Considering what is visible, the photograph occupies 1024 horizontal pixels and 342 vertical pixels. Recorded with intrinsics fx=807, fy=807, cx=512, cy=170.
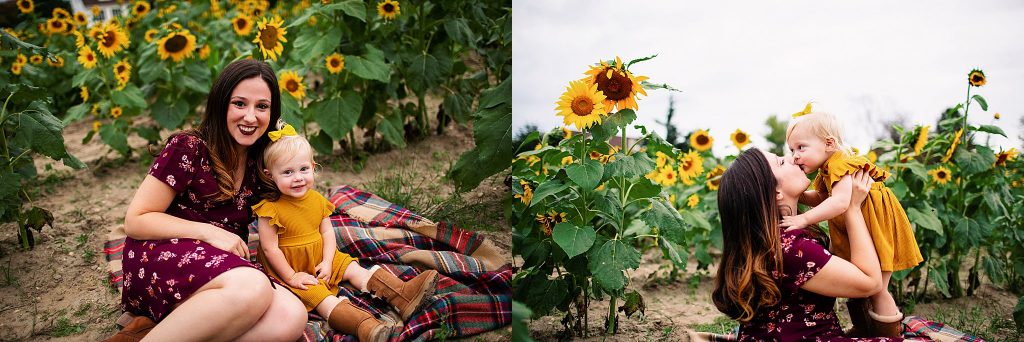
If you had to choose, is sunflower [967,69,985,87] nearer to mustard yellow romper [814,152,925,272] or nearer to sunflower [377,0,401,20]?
mustard yellow romper [814,152,925,272]

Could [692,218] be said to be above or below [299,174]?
below

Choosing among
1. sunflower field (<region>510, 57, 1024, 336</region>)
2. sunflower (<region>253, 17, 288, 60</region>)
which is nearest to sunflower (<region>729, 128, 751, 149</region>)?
sunflower field (<region>510, 57, 1024, 336</region>)

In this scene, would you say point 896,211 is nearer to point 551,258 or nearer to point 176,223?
point 551,258

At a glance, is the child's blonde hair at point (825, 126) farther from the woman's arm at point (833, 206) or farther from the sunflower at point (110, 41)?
the sunflower at point (110, 41)

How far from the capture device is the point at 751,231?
7.91 ft

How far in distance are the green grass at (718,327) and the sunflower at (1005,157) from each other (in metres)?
1.26

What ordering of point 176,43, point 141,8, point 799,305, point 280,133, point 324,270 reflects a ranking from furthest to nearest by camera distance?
point 141,8
point 176,43
point 324,270
point 280,133
point 799,305

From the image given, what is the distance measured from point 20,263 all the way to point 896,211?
3.32m

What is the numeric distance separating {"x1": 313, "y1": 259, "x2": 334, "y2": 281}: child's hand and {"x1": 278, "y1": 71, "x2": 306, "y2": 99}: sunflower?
122cm

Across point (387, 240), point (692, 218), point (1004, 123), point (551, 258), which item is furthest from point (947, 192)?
point (387, 240)

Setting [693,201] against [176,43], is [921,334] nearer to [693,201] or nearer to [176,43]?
[693,201]

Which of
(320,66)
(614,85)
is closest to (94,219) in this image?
(320,66)

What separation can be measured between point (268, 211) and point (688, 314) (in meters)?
1.79

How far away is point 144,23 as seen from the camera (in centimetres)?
490
